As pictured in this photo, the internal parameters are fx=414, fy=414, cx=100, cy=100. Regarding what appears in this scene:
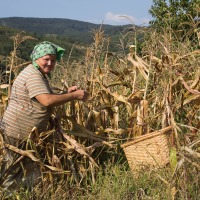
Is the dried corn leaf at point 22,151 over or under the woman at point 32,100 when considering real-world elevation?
under

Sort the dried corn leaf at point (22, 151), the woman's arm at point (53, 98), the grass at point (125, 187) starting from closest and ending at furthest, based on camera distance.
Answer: the grass at point (125, 187) < the woman's arm at point (53, 98) < the dried corn leaf at point (22, 151)

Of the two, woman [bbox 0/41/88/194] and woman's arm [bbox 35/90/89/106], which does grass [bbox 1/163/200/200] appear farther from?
Answer: woman's arm [bbox 35/90/89/106]

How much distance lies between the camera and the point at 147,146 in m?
3.08

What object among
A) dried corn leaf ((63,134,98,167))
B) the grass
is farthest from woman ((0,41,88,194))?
the grass

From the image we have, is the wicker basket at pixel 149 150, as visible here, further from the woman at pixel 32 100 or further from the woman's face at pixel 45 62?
the woman's face at pixel 45 62

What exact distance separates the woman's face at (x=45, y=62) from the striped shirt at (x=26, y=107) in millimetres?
67

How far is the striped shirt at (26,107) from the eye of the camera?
9.93ft

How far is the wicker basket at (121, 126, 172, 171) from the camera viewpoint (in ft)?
9.83

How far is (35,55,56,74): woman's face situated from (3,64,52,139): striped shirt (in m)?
0.07

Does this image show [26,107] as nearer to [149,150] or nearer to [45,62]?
[45,62]

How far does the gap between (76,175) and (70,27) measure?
163874mm

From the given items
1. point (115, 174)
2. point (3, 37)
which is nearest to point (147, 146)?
point (115, 174)

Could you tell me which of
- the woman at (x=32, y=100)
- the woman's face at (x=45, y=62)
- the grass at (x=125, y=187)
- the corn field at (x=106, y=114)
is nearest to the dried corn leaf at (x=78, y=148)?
the corn field at (x=106, y=114)

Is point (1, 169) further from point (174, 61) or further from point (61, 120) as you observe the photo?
point (174, 61)
